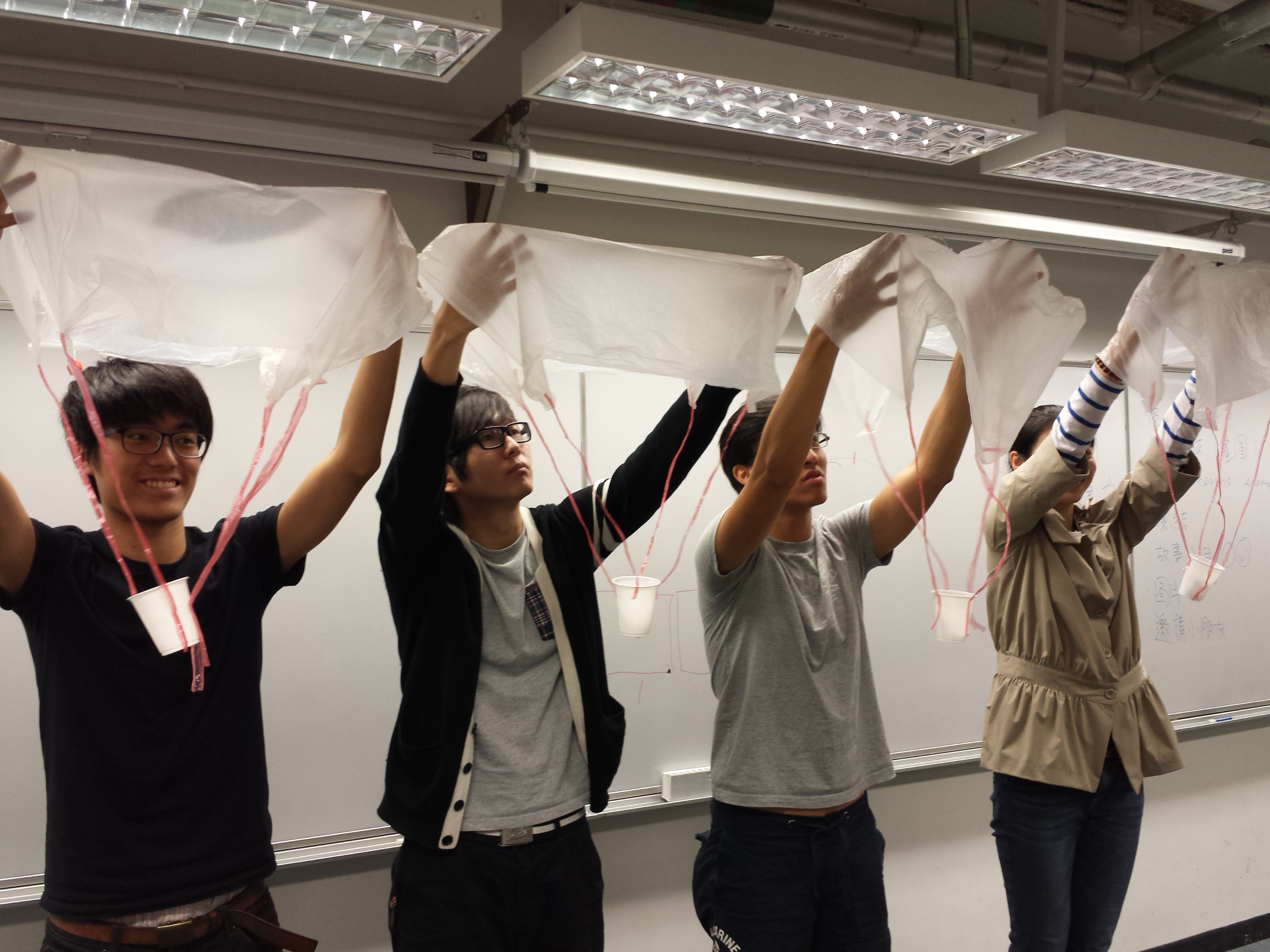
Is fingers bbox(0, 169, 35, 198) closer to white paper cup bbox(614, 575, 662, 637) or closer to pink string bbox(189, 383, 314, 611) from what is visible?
pink string bbox(189, 383, 314, 611)

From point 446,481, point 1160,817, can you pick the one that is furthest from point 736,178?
point 1160,817

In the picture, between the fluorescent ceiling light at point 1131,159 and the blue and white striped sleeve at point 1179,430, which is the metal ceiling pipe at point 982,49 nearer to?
the fluorescent ceiling light at point 1131,159

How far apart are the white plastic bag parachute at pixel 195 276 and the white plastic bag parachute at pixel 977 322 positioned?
0.59 meters

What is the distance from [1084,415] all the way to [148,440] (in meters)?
1.42

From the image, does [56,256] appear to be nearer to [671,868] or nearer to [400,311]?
[400,311]

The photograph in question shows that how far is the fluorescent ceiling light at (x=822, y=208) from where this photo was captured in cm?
196

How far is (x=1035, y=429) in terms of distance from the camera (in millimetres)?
2008

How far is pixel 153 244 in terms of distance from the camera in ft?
3.50

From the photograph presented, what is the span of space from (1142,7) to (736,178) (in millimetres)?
1231

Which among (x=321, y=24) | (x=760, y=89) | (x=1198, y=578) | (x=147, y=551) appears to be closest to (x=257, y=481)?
(x=147, y=551)

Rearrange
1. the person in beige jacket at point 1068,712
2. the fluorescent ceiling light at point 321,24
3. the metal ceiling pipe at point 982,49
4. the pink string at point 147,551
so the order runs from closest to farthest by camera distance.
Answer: the pink string at point 147,551 < the fluorescent ceiling light at point 321,24 < the person in beige jacket at point 1068,712 < the metal ceiling pipe at point 982,49

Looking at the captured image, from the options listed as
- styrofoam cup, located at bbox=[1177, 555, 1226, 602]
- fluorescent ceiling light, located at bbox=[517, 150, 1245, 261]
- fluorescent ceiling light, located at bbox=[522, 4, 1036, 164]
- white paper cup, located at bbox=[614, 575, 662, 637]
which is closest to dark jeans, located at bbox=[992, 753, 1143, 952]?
styrofoam cup, located at bbox=[1177, 555, 1226, 602]

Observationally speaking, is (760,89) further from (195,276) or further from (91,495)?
(91,495)

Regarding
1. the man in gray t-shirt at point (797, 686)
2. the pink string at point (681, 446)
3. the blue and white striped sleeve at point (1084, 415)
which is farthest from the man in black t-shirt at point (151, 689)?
the blue and white striped sleeve at point (1084, 415)
